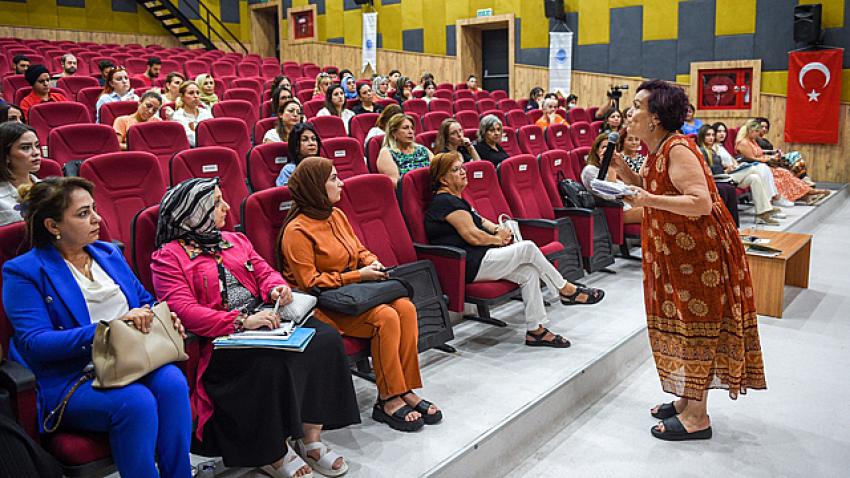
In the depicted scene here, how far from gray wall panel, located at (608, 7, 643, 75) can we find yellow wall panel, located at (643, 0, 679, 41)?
0.08 m

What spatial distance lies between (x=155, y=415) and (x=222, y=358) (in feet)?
0.99

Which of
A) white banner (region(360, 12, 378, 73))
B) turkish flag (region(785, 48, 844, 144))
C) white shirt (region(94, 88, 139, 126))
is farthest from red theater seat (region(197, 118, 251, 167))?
white banner (region(360, 12, 378, 73))

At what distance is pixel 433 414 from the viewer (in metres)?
2.32

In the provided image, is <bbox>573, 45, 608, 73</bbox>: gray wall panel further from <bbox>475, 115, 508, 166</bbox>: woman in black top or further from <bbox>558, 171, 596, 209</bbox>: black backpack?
<bbox>558, 171, 596, 209</bbox>: black backpack

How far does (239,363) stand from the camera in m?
1.94

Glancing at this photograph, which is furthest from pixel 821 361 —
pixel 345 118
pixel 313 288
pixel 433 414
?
pixel 345 118

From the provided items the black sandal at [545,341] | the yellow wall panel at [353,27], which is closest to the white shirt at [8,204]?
the black sandal at [545,341]

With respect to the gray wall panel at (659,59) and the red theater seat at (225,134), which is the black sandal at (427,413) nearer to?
the red theater seat at (225,134)

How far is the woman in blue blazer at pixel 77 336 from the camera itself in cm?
164

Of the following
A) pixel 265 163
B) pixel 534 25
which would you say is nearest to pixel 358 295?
pixel 265 163

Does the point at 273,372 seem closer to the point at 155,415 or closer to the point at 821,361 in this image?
the point at 155,415

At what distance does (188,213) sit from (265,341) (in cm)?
48

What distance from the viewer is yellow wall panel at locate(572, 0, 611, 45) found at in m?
9.42

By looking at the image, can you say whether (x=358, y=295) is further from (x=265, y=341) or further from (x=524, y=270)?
(x=524, y=270)
